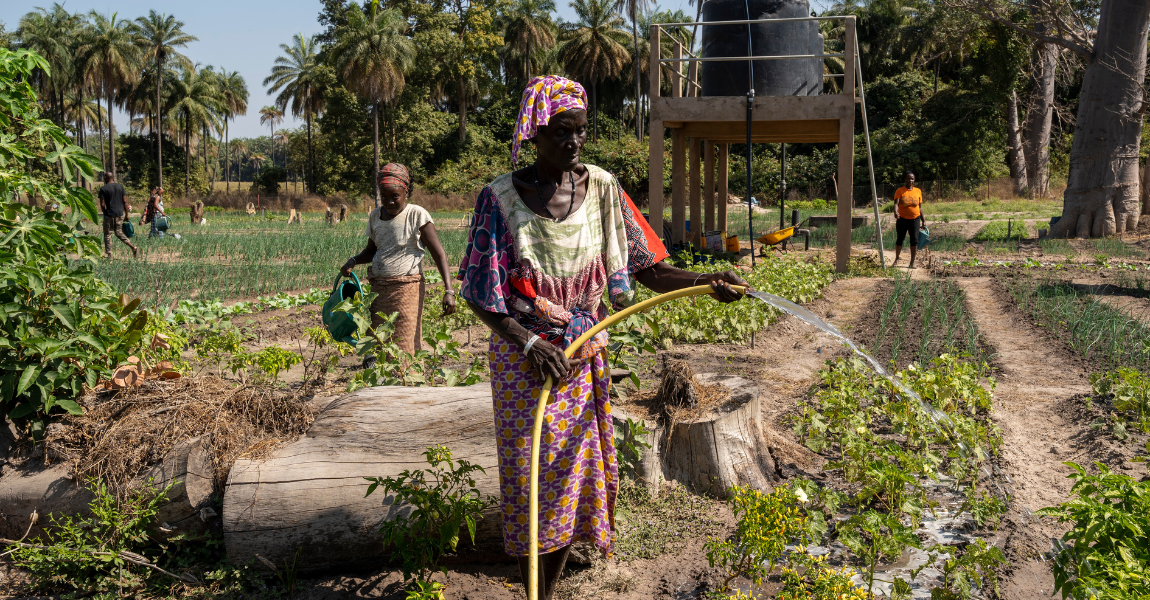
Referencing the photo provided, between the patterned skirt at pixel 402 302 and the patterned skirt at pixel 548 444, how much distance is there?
2.30m

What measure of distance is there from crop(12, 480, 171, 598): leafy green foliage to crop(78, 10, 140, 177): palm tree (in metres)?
43.4

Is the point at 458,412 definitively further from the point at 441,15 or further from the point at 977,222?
the point at 441,15

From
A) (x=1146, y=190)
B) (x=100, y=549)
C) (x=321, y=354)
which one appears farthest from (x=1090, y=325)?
(x=1146, y=190)

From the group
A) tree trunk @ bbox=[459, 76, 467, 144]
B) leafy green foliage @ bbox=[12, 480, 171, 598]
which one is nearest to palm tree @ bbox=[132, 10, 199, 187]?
tree trunk @ bbox=[459, 76, 467, 144]

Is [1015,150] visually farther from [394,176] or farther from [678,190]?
[394,176]

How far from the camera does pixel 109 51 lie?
40125 millimetres

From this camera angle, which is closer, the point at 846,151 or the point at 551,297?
the point at 551,297

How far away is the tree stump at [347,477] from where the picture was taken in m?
2.89

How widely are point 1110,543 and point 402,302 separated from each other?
11.7 feet

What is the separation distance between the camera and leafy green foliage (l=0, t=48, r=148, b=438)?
3014 millimetres

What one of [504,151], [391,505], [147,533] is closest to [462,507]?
[391,505]

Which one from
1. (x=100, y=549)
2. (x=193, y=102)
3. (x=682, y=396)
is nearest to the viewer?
(x=100, y=549)

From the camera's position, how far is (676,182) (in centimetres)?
1277

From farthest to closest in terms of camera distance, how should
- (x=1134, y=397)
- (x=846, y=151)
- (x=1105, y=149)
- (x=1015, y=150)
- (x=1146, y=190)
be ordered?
1. (x=1015, y=150)
2. (x=1146, y=190)
3. (x=1105, y=149)
4. (x=846, y=151)
5. (x=1134, y=397)
